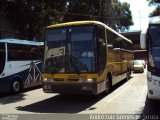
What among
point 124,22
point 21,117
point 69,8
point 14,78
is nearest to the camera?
point 21,117

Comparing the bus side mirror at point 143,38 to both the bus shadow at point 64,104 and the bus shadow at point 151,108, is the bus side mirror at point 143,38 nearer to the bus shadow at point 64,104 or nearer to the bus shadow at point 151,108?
the bus shadow at point 151,108

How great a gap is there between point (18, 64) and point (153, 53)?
28.5ft

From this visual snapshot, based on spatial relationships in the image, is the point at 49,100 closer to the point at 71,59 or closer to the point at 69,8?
the point at 71,59

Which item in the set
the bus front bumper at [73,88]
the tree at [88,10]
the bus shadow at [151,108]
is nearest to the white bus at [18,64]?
the bus front bumper at [73,88]

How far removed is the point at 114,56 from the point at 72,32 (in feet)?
14.8

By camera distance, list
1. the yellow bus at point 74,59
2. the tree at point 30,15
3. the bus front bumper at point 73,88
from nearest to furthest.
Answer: the bus front bumper at point 73,88, the yellow bus at point 74,59, the tree at point 30,15

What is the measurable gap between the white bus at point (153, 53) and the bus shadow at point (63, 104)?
251 centimetres

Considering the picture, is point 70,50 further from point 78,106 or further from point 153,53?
point 153,53

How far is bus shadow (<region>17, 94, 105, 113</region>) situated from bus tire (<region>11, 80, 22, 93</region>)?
112 inches

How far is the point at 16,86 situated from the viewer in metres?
17.1

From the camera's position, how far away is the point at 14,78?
17.0 m

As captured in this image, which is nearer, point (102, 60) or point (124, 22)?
point (102, 60)

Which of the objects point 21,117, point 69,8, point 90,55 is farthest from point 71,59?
point 69,8

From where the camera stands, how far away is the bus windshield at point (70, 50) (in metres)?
13.0
